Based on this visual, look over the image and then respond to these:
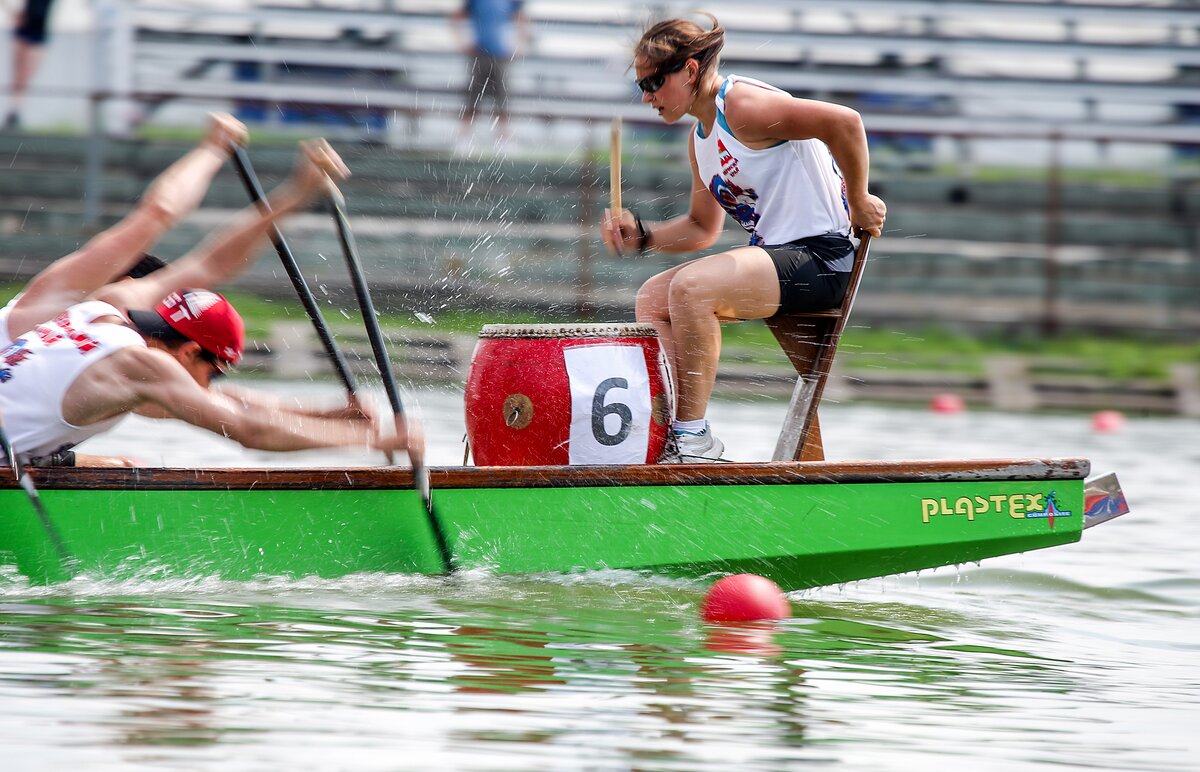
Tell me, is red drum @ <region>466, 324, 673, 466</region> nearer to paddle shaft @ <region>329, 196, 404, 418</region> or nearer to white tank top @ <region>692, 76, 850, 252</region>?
paddle shaft @ <region>329, 196, 404, 418</region>

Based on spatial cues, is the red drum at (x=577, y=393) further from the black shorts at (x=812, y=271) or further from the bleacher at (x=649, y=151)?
the bleacher at (x=649, y=151)

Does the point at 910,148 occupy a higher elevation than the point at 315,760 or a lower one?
higher

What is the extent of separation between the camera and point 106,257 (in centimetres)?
488

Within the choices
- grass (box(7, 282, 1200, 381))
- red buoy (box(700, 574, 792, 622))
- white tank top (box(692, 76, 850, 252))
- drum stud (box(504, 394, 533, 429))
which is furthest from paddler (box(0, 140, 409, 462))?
grass (box(7, 282, 1200, 381))

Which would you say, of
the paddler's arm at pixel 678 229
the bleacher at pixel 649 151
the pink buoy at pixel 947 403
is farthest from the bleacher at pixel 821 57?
the paddler's arm at pixel 678 229

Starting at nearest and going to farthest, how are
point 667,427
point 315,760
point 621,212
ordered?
point 315,760, point 667,427, point 621,212

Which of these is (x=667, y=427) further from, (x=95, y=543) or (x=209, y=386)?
(x=95, y=543)

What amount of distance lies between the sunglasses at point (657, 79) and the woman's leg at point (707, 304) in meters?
0.60

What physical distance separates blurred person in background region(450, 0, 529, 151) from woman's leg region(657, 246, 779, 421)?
30.5ft

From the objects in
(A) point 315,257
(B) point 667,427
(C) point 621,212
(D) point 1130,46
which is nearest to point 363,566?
(B) point 667,427

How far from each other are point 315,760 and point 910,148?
41.3 feet

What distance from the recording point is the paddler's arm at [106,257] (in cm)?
488

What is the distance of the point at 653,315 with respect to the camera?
579 centimetres

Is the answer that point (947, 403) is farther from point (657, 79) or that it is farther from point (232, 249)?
point (232, 249)
